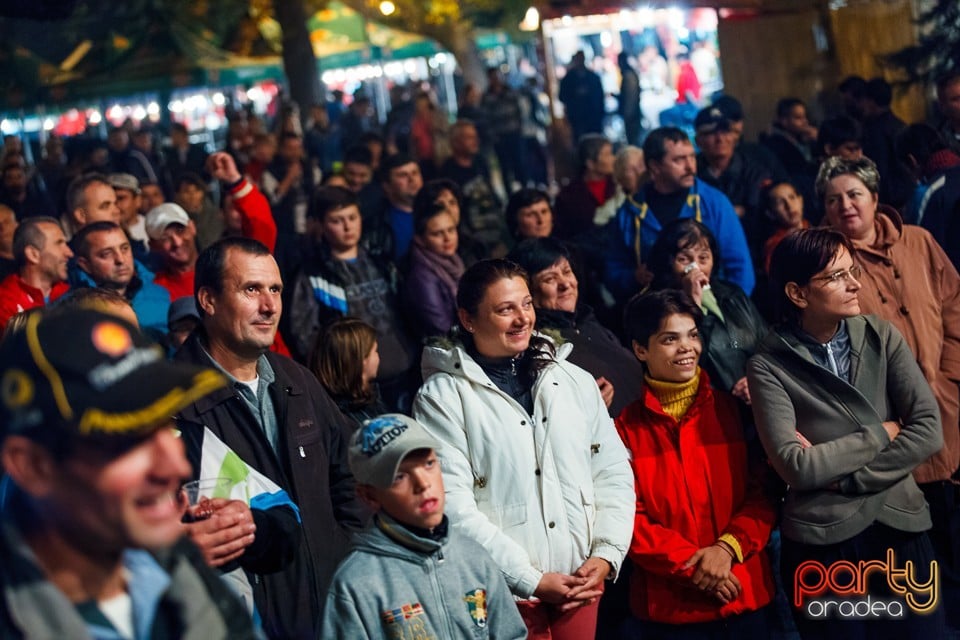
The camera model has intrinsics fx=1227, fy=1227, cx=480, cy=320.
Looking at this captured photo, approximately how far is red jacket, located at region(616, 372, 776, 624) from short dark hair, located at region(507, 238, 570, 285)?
4.26 feet

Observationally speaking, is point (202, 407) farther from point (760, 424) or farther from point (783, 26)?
point (783, 26)

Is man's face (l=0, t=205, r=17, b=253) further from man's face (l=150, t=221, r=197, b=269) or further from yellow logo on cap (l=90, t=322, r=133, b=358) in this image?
yellow logo on cap (l=90, t=322, r=133, b=358)

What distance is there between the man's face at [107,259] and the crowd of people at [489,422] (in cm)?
2

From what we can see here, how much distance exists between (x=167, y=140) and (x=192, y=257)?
20018mm

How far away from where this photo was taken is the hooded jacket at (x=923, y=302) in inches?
213

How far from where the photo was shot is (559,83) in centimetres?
1650

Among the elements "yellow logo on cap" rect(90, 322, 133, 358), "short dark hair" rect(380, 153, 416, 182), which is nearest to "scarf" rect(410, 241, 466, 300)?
"short dark hair" rect(380, 153, 416, 182)

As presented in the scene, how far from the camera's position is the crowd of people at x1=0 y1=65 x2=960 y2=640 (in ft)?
5.89

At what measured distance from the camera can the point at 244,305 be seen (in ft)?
13.7

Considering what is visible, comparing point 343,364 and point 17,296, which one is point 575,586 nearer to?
point 343,364

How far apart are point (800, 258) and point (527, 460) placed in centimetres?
132

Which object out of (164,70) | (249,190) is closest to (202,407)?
(249,190)

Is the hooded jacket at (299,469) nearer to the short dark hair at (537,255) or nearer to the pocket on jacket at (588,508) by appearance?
the pocket on jacket at (588,508)

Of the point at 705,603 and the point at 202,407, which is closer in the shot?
the point at 202,407
